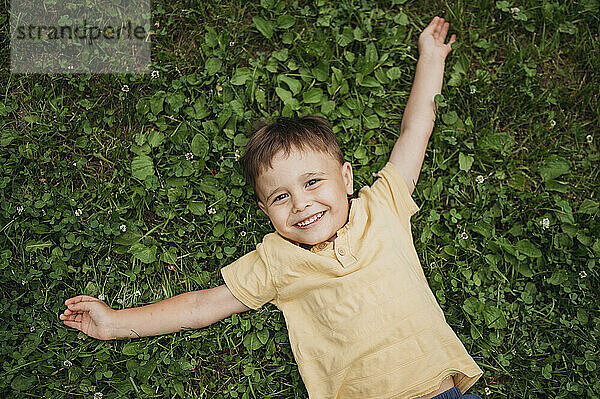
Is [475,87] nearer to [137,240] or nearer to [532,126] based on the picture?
[532,126]

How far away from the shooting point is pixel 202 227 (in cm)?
355

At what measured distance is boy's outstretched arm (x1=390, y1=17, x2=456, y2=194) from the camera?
3.42 meters

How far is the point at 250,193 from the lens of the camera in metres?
3.53

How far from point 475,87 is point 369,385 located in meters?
2.07

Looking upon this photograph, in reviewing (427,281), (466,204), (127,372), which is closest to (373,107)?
(466,204)

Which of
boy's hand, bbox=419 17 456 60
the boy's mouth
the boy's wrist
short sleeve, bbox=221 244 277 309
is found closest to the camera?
the boy's mouth

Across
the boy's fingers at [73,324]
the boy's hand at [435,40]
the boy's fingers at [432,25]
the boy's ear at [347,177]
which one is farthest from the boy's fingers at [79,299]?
the boy's fingers at [432,25]

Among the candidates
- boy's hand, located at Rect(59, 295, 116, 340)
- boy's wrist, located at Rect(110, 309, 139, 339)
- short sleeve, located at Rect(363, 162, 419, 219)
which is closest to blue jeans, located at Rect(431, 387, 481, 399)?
short sleeve, located at Rect(363, 162, 419, 219)

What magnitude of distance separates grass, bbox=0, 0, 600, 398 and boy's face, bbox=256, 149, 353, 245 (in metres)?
0.53

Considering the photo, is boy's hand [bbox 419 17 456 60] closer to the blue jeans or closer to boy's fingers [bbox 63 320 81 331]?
the blue jeans

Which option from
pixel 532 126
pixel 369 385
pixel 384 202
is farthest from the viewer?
pixel 532 126

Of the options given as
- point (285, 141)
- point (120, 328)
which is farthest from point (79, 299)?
point (285, 141)

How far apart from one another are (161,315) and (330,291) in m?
1.02

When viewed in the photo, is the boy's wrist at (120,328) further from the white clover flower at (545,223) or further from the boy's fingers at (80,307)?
the white clover flower at (545,223)
